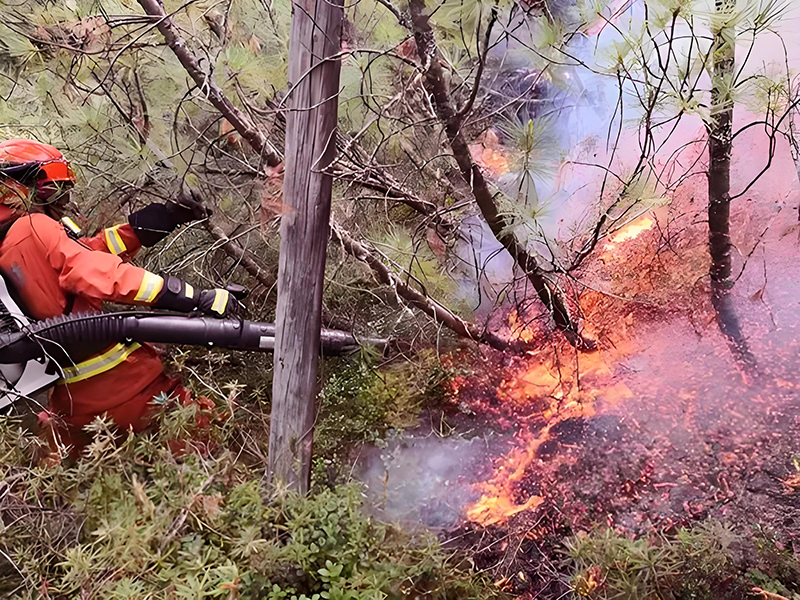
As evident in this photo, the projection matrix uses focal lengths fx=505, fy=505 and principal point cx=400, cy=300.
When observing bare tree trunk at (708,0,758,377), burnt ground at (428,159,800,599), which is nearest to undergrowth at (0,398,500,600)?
burnt ground at (428,159,800,599)

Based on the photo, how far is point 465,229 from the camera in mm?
2262

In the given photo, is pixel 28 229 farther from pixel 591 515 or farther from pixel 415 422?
pixel 591 515

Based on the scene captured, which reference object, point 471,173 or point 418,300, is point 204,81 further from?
point 418,300

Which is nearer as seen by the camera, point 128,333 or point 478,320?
point 128,333

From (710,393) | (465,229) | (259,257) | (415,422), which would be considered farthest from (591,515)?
(259,257)

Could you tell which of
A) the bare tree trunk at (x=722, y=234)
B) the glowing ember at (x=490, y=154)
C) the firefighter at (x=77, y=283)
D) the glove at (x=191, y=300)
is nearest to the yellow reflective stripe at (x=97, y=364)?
the firefighter at (x=77, y=283)

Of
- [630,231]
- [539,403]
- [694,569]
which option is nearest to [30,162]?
[539,403]

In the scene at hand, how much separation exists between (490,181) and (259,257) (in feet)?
4.31

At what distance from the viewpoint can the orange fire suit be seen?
6.20ft

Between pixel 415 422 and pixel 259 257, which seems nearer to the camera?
pixel 415 422

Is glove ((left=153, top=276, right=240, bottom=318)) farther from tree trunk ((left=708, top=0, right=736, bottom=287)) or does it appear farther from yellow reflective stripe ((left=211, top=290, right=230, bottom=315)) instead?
tree trunk ((left=708, top=0, right=736, bottom=287))

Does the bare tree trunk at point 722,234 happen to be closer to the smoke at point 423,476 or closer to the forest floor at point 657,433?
the forest floor at point 657,433

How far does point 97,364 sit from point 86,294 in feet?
1.18

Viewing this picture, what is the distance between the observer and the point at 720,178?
5.95ft
